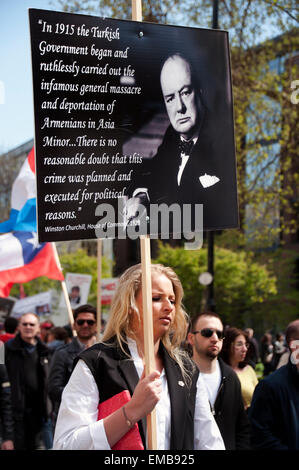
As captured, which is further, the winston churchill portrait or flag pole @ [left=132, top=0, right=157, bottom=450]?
the winston churchill portrait

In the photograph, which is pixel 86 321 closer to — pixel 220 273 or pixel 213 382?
pixel 213 382

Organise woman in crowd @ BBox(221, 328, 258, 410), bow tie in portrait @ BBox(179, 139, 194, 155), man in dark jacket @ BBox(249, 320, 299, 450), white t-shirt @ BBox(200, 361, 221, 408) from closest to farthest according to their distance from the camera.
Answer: bow tie in portrait @ BBox(179, 139, 194, 155)
man in dark jacket @ BBox(249, 320, 299, 450)
white t-shirt @ BBox(200, 361, 221, 408)
woman in crowd @ BBox(221, 328, 258, 410)

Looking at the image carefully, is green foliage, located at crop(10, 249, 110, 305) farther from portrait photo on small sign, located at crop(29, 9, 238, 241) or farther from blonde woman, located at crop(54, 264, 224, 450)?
blonde woman, located at crop(54, 264, 224, 450)

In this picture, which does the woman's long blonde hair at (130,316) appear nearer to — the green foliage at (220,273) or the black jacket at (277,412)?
the black jacket at (277,412)

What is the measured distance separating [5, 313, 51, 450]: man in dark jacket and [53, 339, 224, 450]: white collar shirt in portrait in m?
4.90

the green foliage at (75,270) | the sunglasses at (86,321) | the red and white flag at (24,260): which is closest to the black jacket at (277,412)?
the sunglasses at (86,321)

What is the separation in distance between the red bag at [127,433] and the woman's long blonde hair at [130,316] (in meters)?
0.24

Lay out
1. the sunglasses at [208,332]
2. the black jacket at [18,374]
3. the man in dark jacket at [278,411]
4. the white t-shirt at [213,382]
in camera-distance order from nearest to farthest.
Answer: the man in dark jacket at [278,411]
the white t-shirt at [213,382]
the sunglasses at [208,332]
the black jacket at [18,374]

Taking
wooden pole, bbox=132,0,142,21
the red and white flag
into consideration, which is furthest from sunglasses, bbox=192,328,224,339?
the red and white flag

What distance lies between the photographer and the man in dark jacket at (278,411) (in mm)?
4371

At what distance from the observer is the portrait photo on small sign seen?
3.21 m

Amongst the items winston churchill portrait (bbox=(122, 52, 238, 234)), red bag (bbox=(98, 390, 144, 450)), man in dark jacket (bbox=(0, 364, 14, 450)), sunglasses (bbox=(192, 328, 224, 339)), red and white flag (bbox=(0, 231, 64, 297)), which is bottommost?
man in dark jacket (bbox=(0, 364, 14, 450))

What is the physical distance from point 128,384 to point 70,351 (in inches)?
149
